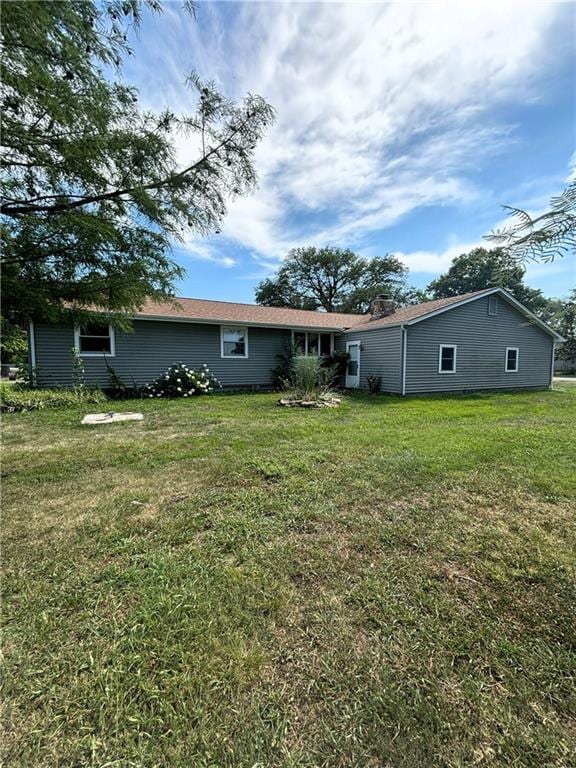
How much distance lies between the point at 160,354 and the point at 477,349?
37.5 ft

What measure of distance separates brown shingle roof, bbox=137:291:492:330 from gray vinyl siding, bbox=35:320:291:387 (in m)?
0.41

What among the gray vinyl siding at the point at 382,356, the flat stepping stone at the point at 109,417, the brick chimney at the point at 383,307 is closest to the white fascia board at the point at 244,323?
the gray vinyl siding at the point at 382,356

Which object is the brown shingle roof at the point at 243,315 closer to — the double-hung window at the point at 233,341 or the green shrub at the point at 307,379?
the double-hung window at the point at 233,341

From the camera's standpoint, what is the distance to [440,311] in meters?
11.6

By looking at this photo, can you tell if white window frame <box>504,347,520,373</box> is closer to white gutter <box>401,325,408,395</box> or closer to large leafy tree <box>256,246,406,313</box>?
white gutter <box>401,325,408,395</box>

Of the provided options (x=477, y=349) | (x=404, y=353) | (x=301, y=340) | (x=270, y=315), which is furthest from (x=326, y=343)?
(x=477, y=349)

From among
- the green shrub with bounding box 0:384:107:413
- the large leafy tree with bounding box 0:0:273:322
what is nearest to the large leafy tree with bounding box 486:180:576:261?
the large leafy tree with bounding box 0:0:273:322

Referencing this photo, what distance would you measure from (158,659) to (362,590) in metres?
1.12

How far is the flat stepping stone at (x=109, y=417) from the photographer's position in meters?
6.56

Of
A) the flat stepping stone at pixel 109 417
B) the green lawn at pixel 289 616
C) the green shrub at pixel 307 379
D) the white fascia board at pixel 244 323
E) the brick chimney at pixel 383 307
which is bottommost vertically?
the green lawn at pixel 289 616

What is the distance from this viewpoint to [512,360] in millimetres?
13820

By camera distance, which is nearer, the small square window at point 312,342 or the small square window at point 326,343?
the small square window at point 312,342

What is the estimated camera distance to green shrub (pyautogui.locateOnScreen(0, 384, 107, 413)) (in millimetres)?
7668

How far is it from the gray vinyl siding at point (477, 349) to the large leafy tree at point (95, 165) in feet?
31.3
